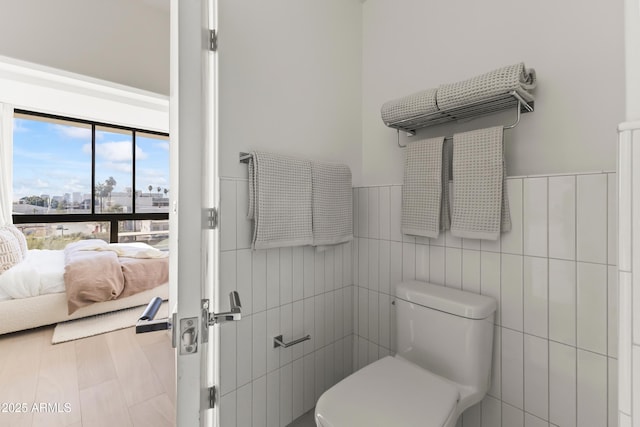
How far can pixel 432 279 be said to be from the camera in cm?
136

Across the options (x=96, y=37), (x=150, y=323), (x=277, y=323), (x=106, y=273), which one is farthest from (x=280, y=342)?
(x=106, y=273)

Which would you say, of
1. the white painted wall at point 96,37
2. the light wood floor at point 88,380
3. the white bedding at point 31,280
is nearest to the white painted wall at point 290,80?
the white painted wall at point 96,37

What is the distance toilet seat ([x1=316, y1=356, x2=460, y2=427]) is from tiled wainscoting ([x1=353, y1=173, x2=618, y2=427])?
34 cm

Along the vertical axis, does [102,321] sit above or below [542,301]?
below

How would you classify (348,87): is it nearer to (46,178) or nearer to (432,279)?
(432,279)

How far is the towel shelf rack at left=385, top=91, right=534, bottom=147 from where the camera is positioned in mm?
1081

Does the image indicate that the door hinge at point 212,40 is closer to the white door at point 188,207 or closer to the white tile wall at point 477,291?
the white door at point 188,207

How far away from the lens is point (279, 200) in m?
1.25

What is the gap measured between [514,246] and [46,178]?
5.38 m

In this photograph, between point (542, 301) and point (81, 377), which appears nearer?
point (542, 301)

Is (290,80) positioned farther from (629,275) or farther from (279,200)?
(629,275)

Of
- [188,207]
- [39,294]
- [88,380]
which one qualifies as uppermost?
[188,207]

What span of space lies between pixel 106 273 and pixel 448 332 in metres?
2.97

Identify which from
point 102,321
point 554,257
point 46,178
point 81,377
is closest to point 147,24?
point 81,377
